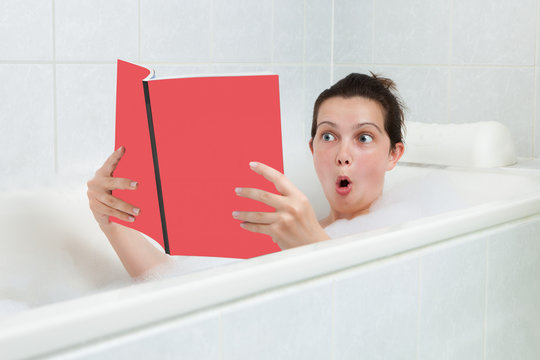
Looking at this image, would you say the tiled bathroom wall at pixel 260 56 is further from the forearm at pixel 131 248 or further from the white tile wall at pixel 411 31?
the forearm at pixel 131 248

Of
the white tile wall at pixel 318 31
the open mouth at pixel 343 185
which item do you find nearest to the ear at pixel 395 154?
the open mouth at pixel 343 185

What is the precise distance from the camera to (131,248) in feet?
4.30

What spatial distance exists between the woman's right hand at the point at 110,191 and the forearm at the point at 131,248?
0.07 meters

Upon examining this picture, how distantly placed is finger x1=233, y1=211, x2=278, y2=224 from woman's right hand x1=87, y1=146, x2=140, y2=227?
0.60 ft

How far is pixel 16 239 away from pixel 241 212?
61cm

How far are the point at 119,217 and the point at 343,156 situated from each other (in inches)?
20.5

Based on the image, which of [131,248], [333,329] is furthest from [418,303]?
[131,248]

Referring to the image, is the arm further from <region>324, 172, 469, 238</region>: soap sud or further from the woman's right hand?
<region>324, 172, 469, 238</region>: soap sud

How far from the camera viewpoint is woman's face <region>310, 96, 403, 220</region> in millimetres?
1518

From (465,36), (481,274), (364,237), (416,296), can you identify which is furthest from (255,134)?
(465,36)

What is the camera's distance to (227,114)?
99cm

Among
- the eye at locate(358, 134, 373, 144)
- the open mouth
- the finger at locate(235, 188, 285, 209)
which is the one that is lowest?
the open mouth

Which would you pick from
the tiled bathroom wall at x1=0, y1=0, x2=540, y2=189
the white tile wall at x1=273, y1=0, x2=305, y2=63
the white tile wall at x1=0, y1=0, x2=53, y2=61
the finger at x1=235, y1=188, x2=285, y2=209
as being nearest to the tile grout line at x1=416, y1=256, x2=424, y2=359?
the finger at x1=235, y1=188, x2=285, y2=209

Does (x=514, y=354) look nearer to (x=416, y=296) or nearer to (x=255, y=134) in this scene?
(x=416, y=296)
